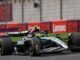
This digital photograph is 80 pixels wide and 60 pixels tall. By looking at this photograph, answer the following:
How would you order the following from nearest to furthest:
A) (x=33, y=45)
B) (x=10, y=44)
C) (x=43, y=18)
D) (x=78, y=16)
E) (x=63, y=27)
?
(x=33, y=45) → (x=10, y=44) → (x=63, y=27) → (x=78, y=16) → (x=43, y=18)

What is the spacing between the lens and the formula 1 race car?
1434 centimetres

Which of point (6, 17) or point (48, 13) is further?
point (6, 17)

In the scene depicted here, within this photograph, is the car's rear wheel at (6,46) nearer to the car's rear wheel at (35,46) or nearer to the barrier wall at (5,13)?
the car's rear wheel at (35,46)

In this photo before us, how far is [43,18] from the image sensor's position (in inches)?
1481

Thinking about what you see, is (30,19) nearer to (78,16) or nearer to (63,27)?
(78,16)

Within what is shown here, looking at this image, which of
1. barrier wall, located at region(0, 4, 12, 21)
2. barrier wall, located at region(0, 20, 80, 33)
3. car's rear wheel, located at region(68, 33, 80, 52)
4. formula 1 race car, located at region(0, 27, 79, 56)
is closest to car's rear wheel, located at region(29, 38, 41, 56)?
formula 1 race car, located at region(0, 27, 79, 56)

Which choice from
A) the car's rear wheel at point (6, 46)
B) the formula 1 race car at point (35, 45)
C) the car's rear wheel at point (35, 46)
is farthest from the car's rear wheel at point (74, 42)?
the car's rear wheel at point (6, 46)

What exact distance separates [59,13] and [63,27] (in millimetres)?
10596

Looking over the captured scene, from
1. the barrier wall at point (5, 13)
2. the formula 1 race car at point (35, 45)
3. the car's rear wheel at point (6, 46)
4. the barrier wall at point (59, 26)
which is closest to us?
the formula 1 race car at point (35, 45)

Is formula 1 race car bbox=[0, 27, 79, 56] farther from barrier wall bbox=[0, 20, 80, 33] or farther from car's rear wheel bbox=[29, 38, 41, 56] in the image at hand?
barrier wall bbox=[0, 20, 80, 33]

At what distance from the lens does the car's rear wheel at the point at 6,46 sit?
51.5ft

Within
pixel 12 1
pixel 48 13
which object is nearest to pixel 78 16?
pixel 48 13

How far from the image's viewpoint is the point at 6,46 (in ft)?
51.6

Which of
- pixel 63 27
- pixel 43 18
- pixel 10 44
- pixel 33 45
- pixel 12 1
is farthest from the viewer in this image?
pixel 12 1
